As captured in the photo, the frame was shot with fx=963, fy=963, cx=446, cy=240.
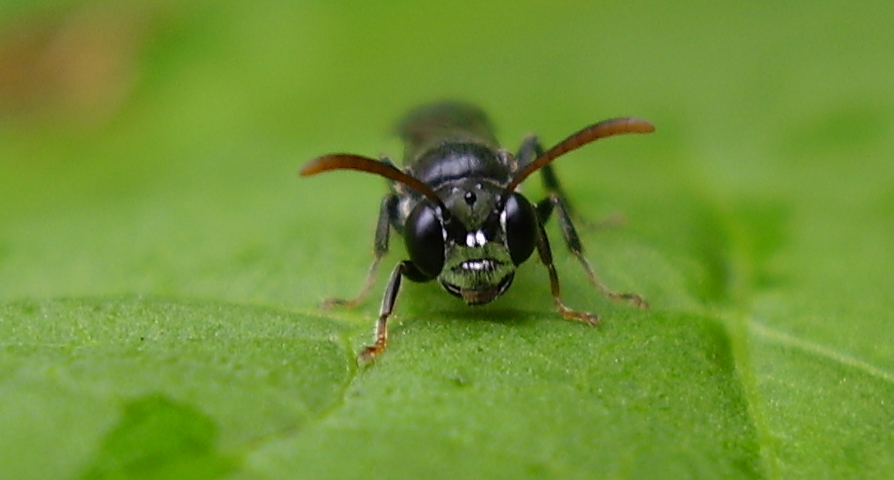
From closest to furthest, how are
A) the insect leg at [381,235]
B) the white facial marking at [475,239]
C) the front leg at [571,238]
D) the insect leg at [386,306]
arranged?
the insect leg at [386,306]
the white facial marking at [475,239]
the front leg at [571,238]
the insect leg at [381,235]

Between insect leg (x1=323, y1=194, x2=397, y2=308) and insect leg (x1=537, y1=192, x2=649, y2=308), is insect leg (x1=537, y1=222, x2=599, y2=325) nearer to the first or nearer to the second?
insect leg (x1=537, y1=192, x2=649, y2=308)

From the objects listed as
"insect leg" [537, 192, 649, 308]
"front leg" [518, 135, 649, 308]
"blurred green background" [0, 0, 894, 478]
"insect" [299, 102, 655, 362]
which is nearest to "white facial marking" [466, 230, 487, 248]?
"insect" [299, 102, 655, 362]

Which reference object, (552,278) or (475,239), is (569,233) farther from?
(475,239)

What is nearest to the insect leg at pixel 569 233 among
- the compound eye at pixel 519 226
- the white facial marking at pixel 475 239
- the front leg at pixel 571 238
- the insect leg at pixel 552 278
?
the front leg at pixel 571 238

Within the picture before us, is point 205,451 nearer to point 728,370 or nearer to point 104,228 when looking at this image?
point 728,370

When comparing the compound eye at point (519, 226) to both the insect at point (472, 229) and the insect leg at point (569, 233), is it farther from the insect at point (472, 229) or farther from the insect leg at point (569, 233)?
the insect leg at point (569, 233)
